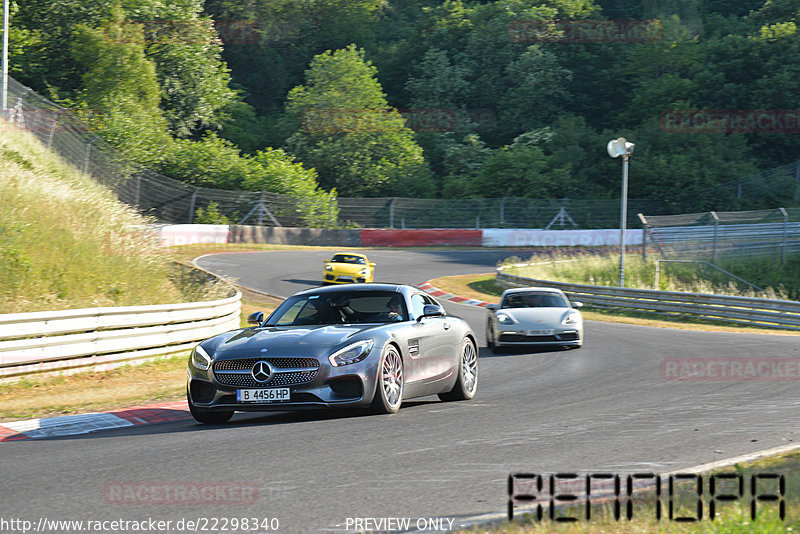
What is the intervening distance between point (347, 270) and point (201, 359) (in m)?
22.6

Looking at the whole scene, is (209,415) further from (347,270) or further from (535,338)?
(347,270)

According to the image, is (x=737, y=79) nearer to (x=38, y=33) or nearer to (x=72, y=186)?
(x=38, y=33)

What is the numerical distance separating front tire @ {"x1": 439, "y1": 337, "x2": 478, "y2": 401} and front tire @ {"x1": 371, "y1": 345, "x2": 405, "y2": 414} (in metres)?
1.38

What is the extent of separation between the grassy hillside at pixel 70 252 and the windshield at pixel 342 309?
5607 millimetres

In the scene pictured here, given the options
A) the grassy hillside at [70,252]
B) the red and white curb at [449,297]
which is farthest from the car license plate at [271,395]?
the red and white curb at [449,297]

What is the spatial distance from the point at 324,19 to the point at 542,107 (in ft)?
80.6

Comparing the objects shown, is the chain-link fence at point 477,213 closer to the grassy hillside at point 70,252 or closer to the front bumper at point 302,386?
the grassy hillside at point 70,252

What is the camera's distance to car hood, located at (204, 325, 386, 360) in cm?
903

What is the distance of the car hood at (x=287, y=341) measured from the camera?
9.03 m

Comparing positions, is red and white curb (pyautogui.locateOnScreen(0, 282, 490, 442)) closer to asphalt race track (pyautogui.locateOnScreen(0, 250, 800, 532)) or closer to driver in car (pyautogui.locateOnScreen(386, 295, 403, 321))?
asphalt race track (pyautogui.locateOnScreen(0, 250, 800, 532))

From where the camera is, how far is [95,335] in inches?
531

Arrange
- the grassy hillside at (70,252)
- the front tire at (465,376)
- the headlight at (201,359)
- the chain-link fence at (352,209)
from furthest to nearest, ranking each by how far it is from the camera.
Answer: the chain-link fence at (352,209), the grassy hillside at (70,252), the front tire at (465,376), the headlight at (201,359)

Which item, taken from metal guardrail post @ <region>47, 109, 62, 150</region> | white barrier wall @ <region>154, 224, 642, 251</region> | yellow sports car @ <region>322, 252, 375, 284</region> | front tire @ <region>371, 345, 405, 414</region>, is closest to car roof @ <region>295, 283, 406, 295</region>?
front tire @ <region>371, 345, 405, 414</region>

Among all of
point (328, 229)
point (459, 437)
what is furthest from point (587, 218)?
point (459, 437)
